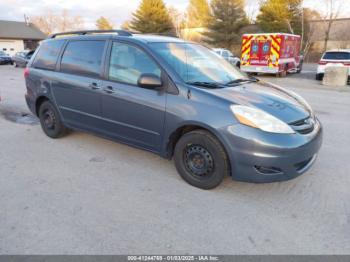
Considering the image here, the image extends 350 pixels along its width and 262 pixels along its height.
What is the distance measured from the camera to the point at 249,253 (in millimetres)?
2350

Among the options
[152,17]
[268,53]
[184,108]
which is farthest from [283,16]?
[184,108]

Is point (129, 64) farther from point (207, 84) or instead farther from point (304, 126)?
point (304, 126)

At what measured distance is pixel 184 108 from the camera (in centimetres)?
321

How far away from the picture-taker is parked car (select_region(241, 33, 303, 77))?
16.4 meters

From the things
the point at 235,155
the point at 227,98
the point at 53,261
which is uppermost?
the point at 227,98

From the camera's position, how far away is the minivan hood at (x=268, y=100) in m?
3.07

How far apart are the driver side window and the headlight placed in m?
1.08

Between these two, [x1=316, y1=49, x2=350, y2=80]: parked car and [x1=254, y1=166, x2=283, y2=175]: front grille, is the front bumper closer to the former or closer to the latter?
[x1=254, y1=166, x2=283, y2=175]: front grille

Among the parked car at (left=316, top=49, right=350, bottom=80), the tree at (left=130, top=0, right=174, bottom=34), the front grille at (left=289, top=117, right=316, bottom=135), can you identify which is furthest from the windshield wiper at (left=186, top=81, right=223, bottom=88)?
the tree at (left=130, top=0, right=174, bottom=34)

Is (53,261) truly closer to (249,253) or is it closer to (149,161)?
(249,253)

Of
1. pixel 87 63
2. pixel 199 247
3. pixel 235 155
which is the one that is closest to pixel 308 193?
pixel 235 155

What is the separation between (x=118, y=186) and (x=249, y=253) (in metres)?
1.70

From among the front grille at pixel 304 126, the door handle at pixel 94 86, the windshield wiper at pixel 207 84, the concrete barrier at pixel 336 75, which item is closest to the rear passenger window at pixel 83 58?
the door handle at pixel 94 86

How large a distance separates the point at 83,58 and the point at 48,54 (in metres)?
1.03
